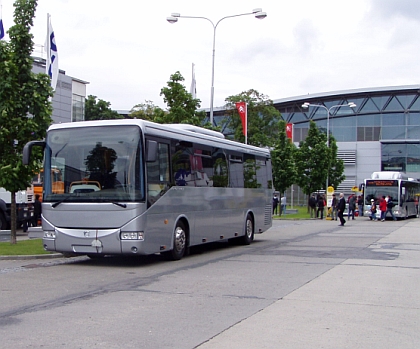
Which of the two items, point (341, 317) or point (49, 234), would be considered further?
point (49, 234)

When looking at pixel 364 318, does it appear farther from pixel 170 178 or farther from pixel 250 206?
pixel 250 206

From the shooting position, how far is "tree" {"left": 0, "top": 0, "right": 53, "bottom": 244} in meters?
17.4

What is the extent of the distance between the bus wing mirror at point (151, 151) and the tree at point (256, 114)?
184ft

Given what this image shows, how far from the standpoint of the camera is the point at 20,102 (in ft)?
57.9

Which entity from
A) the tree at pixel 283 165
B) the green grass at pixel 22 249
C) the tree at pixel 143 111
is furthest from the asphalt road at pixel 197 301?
the tree at pixel 143 111

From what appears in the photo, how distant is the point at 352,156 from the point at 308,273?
2548 inches

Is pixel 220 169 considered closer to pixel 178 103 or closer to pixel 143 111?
pixel 178 103

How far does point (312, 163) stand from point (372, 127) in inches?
1209

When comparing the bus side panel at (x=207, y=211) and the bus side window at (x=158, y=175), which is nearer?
the bus side window at (x=158, y=175)

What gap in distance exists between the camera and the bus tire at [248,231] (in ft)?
67.8

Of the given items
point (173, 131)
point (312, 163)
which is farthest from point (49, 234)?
point (312, 163)

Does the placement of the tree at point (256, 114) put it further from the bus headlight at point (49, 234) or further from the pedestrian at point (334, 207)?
the bus headlight at point (49, 234)

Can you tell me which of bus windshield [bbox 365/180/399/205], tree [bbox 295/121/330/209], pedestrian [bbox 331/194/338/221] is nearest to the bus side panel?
pedestrian [bbox 331/194/338/221]

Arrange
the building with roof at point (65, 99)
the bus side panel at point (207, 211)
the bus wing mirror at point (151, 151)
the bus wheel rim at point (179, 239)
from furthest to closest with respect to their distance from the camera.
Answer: the building with roof at point (65, 99) < the bus wheel rim at point (179, 239) < the bus side panel at point (207, 211) < the bus wing mirror at point (151, 151)
